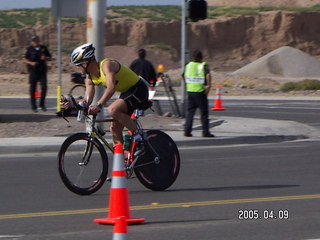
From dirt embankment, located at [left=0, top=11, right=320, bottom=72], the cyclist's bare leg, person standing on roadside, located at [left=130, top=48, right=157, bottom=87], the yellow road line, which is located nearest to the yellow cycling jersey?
the cyclist's bare leg

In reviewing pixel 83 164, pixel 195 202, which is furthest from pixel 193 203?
pixel 83 164

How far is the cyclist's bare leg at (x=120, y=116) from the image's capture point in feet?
34.7

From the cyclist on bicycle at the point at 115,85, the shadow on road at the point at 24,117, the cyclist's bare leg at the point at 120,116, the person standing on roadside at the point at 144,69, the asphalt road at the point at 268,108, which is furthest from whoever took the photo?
the asphalt road at the point at 268,108

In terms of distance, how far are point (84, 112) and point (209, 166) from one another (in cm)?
392

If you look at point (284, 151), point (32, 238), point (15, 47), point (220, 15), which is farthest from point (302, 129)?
point (220, 15)

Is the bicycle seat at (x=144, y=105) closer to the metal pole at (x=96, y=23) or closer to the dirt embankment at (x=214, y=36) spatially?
the metal pole at (x=96, y=23)

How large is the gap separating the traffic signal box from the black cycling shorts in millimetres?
9362

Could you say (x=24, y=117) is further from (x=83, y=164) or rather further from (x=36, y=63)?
(x=83, y=164)

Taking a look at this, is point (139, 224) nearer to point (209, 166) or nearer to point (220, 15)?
point (209, 166)

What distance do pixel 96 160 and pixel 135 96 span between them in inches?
36.2

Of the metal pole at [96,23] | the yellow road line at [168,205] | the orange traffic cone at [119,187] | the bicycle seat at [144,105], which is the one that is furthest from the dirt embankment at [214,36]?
the orange traffic cone at [119,187]

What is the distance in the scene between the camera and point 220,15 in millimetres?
83000

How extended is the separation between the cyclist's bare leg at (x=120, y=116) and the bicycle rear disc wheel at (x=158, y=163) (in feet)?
1.35

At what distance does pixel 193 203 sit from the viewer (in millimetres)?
10266
